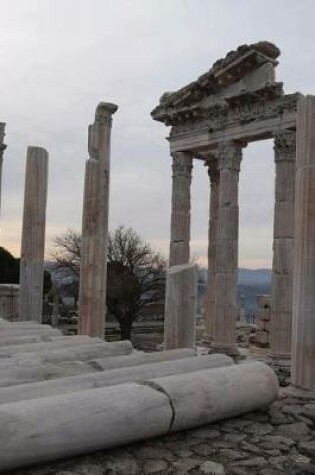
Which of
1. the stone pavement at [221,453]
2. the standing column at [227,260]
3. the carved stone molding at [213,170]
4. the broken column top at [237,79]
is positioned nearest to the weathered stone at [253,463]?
the stone pavement at [221,453]

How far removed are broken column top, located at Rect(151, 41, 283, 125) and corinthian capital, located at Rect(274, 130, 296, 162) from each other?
4.67 feet

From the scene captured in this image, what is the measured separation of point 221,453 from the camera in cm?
545

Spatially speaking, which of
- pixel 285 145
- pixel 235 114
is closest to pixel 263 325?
pixel 285 145

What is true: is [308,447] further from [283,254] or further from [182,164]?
[182,164]

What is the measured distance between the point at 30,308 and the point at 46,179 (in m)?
3.37

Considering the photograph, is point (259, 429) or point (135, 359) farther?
point (135, 359)

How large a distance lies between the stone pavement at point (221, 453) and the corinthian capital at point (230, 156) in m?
14.4

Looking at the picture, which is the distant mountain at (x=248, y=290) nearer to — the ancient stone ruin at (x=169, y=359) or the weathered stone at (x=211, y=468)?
the ancient stone ruin at (x=169, y=359)

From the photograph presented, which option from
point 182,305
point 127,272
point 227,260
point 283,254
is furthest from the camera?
point 127,272

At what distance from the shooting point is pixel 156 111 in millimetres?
22141

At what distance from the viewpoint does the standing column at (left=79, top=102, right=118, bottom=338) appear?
14438 millimetres

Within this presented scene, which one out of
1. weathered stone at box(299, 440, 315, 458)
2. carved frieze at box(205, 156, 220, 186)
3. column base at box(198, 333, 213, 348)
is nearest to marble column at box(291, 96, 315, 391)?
weathered stone at box(299, 440, 315, 458)

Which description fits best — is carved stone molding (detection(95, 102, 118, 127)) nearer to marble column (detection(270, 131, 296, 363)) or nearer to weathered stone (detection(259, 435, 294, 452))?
marble column (detection(270, 131, 296, 363))

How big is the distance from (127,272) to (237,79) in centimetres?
1676
